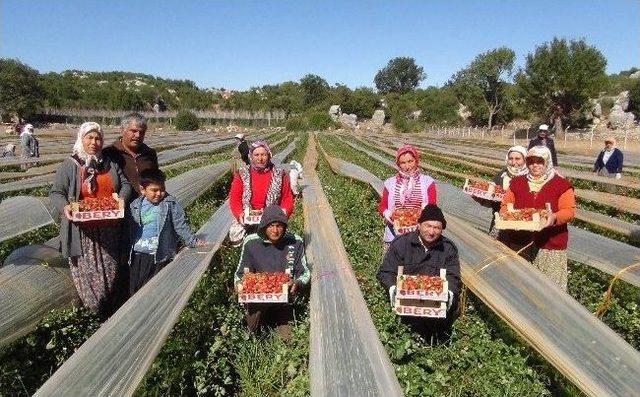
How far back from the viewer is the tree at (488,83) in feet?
228

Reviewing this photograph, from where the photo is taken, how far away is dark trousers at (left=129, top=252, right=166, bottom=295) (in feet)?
16.3

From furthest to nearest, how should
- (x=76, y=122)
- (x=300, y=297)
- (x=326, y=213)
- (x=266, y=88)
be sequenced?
(x=266, y=88) < (x=76, y=122) < (x=326, y=213) < (x=300, y=297)

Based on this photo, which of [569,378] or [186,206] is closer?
[569,378]

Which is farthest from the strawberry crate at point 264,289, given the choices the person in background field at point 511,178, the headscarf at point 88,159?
the person in background field at point 511,178

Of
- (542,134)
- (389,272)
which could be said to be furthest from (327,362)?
(542,134)

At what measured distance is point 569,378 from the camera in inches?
136

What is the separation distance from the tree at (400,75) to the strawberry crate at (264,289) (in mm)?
131717

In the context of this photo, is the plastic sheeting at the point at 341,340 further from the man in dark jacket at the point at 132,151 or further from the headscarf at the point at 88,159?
the headscarf at the point at 88,159

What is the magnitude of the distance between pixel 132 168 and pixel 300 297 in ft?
7.24

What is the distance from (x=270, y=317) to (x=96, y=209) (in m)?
1.91

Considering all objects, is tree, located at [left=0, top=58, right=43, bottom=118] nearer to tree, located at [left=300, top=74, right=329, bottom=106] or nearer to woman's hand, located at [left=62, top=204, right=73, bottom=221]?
tree, located at [left=300, top=74, right=329, bottom=106]

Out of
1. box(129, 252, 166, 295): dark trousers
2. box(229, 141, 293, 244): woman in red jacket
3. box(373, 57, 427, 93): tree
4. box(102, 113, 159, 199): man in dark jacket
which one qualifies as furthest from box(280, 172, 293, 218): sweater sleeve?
box(373, 57, 427, 93): tree

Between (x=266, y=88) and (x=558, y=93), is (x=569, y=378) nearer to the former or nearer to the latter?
(x=558, y=93)

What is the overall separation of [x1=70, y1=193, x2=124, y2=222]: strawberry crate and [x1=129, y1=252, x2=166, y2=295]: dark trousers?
635mm
